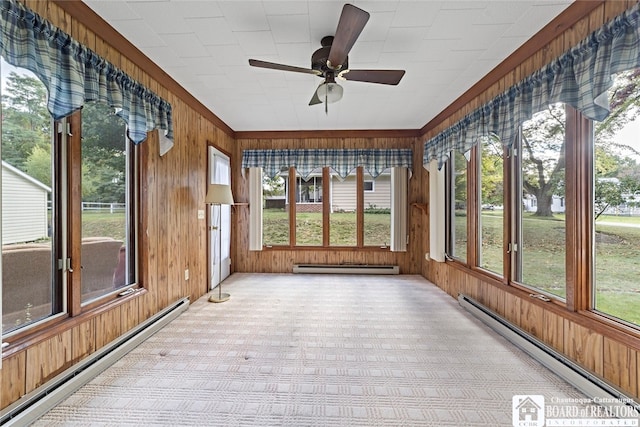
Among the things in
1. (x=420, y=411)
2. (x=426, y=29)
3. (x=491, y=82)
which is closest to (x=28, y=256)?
(x=420, y=411)

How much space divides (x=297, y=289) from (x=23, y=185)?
2953mm

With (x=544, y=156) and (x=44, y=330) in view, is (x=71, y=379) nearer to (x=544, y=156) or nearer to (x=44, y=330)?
(x=44, y=330)

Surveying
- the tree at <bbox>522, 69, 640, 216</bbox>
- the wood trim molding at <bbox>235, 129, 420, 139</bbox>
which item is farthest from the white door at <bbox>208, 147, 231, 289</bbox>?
the tree at <bbox>522, 69, 640, 216</bbox>

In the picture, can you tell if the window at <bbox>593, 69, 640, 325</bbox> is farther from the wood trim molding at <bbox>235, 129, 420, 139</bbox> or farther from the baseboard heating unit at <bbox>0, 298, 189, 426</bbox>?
the baseboard heating unit at <bbox>0, 298, 189, 426</bbox>

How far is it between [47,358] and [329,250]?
3704 mm

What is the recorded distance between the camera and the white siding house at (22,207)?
154 centimetres

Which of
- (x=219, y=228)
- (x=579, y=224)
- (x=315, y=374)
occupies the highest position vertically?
(x=579, y=224)

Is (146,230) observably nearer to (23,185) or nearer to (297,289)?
(23,185)

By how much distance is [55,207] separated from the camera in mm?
1804

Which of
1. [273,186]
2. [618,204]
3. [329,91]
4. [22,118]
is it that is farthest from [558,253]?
[273,186]

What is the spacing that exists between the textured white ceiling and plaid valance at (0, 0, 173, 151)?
1.19 feet

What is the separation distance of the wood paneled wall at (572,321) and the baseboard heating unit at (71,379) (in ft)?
10.6

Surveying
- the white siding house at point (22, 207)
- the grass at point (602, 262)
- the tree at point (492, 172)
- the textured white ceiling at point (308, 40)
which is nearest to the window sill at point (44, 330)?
the white siding house at point (22, 207)

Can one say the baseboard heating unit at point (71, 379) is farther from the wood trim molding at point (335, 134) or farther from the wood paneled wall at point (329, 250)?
the wood trim molding at point (335, 134)
